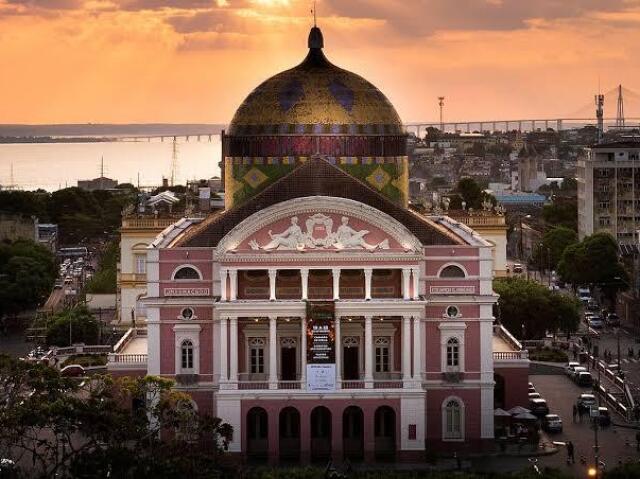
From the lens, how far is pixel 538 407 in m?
82.4

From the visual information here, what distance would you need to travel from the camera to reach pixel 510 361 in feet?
264

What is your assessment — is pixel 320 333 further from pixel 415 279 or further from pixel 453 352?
pixel 453 352

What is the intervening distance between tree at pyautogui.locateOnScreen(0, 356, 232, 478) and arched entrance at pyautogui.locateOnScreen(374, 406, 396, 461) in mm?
6421

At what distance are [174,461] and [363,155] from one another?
24766 mm

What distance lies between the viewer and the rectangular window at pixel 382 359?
249 feet

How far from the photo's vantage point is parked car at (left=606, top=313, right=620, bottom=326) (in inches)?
4515

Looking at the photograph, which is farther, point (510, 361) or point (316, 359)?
point (510, 361)

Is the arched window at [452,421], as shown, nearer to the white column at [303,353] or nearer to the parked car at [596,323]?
the white column at [303,353]

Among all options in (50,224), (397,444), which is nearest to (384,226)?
(397,444)

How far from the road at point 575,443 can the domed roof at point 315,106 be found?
14.2 metres

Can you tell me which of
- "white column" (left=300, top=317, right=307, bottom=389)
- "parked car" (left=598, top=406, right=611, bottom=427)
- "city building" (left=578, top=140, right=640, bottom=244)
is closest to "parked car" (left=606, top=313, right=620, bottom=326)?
"city building" (left=578, top=140, right=640, bottom=244)

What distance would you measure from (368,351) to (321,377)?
6.81 feet

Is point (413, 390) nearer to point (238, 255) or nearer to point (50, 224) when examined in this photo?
point (238, 255)

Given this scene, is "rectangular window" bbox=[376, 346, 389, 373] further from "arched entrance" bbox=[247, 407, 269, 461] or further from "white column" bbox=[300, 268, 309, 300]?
"arched entrance" bbox=[247, 407, 269, 461]
